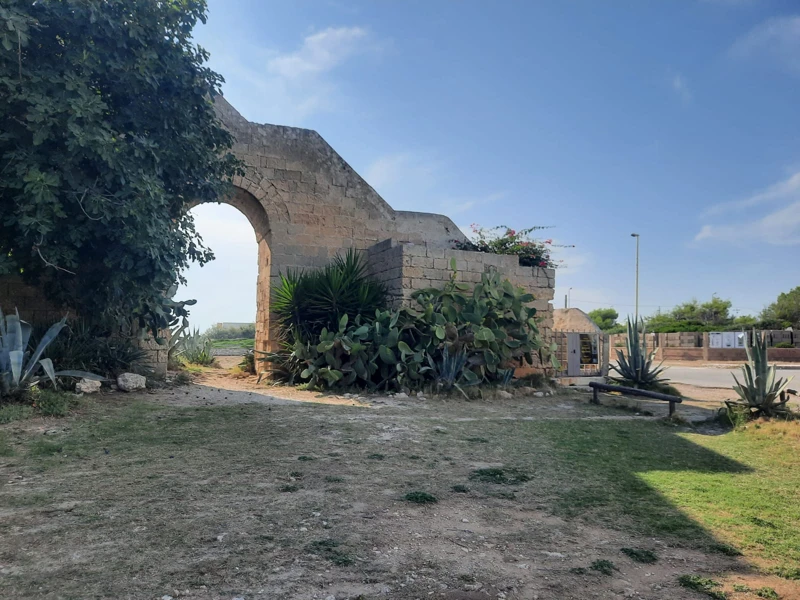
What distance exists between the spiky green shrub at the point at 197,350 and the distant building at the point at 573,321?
9.55m

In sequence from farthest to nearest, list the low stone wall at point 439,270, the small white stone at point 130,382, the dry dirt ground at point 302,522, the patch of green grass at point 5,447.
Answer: the low stone wall at point 439,270, the small white stone at point 130,382, the patch of green grass at point 5,447, the dry dirt ground at point 302,522

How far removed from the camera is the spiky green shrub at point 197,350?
12.8 meters

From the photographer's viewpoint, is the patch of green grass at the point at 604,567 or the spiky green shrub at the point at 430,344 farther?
the spiky green shrub at the point at 430,344

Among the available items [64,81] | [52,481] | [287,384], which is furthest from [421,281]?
[52,481]

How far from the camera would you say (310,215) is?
35.8 ft

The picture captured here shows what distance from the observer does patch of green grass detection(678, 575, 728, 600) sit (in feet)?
7.47

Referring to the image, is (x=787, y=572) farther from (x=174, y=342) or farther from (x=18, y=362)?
(x=174, y=342)

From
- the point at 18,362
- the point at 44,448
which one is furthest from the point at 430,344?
the point at 44,448

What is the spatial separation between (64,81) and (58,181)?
1062 mm

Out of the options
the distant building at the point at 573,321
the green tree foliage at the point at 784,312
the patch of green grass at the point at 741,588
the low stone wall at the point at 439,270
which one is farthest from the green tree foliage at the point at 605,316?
the patch of green grass at the point at 741,588

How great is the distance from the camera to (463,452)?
459 cm

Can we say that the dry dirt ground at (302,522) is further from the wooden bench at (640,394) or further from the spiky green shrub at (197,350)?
the spiky green shrub at (197,350)

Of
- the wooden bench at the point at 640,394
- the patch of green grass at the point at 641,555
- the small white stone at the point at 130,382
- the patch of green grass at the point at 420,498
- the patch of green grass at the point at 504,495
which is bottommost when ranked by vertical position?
the patch of green grass at the point at 641,555

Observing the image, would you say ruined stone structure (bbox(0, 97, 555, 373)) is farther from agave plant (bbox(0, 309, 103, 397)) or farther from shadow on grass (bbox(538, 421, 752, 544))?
agave plant (bbox(0, 309, 103, 397))
